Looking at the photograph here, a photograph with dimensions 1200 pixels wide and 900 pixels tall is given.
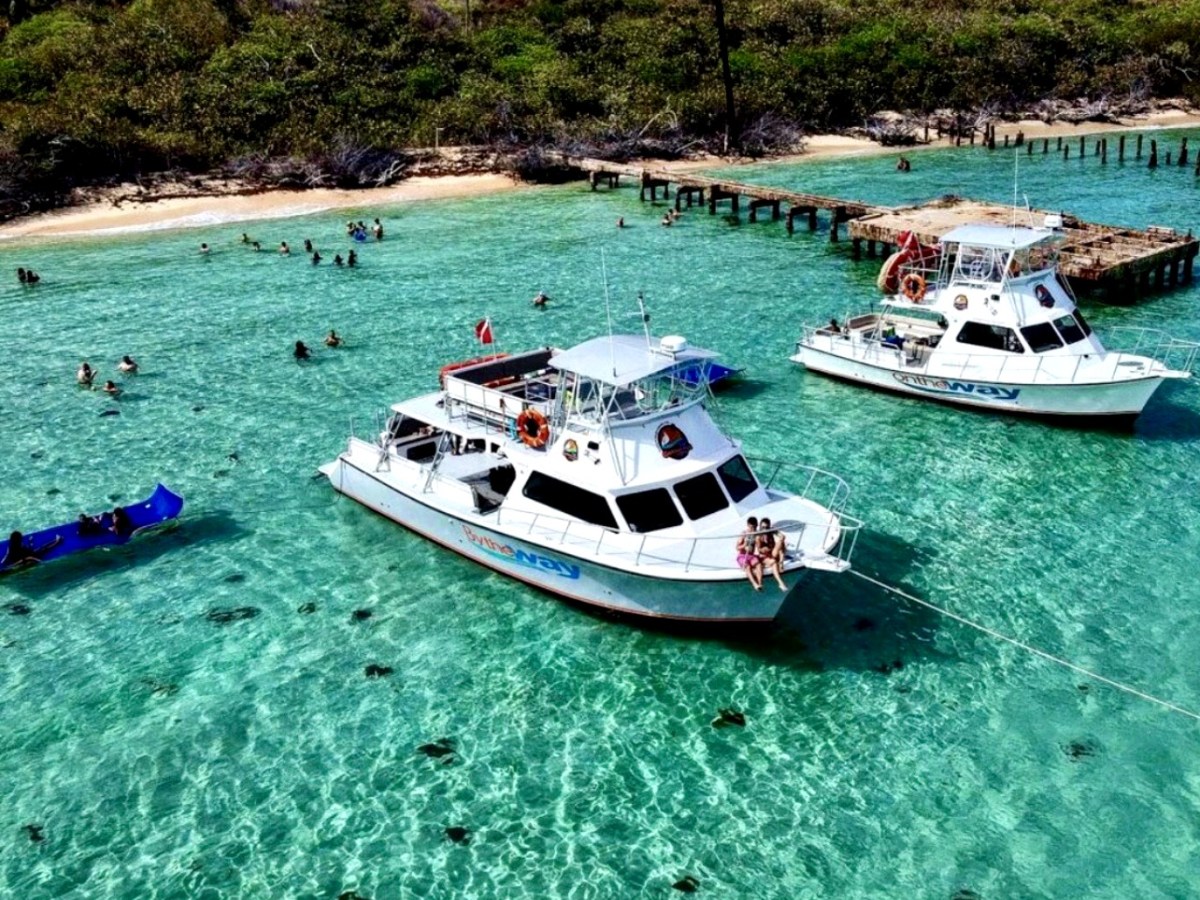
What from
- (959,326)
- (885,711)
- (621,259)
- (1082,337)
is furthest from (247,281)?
(885,711)

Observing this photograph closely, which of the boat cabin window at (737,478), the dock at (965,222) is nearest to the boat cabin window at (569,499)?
the boat cabin window at (737,478)

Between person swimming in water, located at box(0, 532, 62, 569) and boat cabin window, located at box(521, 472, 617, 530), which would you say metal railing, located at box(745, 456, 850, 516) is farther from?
person swimming in water, located at box(0, 532, 62, 569)

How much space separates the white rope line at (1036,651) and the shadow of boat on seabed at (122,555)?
50.6ft

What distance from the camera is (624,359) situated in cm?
2119

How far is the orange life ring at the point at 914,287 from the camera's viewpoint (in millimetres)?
32750

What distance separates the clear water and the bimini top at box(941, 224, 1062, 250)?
5072 millimetres

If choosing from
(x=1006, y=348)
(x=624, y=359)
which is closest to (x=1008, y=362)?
(x=1006, y=348)

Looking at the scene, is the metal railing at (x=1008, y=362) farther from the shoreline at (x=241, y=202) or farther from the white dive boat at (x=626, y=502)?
the shoreline at (x=241, y=202)

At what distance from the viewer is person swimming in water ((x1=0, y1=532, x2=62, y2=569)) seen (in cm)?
2319

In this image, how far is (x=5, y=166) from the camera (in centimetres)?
6122

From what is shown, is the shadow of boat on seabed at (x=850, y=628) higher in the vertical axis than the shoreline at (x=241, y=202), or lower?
lower

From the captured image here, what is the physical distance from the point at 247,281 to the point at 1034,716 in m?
41.5

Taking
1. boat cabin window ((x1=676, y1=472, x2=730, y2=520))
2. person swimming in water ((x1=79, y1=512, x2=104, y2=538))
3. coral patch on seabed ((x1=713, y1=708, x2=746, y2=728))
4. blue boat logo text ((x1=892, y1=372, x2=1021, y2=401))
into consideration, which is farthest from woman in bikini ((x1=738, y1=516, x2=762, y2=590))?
person swimming in water ((x1=79, y1=512, x2=104, y2=538))

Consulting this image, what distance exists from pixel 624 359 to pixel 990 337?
47.6 ft
